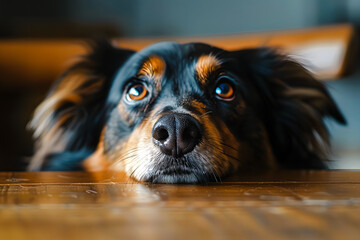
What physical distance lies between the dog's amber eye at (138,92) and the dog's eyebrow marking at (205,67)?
17 centimetres

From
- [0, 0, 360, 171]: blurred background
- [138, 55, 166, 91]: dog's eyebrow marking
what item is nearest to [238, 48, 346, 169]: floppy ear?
[138, 55, 166, 91]: dog's eyebrow marking

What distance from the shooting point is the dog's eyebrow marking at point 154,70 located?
47.6 inches

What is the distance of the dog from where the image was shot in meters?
1.00

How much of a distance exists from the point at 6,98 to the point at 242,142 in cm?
157

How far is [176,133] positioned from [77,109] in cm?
65

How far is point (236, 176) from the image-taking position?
3.48 ft

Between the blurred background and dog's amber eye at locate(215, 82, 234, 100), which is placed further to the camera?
the blurred background

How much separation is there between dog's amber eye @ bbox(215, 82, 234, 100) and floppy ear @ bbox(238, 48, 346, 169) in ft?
0.69

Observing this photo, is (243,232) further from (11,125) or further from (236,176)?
(11,125)

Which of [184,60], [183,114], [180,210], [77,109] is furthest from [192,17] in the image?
[180,210]

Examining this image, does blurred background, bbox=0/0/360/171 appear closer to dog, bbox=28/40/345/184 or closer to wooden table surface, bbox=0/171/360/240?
dog, bbox=28/40/345/184

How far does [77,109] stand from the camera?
149 cm

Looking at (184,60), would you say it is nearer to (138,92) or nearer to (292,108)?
(138,92)

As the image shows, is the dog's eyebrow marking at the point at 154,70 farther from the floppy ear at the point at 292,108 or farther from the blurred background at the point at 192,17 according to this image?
the blurred background at the point at 192,17
